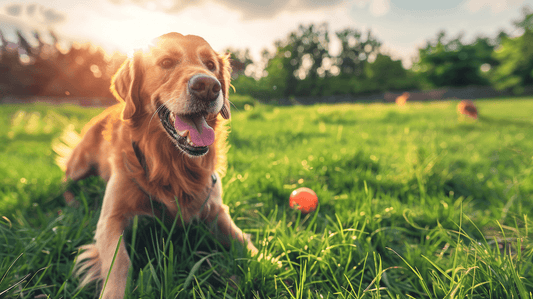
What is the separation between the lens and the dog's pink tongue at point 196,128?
4.71 ft

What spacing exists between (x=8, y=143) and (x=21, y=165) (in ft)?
9.13

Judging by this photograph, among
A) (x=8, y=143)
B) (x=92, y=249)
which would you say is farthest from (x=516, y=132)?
(x=8, y=143)

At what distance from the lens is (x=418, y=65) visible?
41688 mm

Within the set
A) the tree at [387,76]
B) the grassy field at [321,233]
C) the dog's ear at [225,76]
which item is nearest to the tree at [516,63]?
the tree at [387,76]

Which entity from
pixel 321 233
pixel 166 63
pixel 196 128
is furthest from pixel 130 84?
pixel 321 233

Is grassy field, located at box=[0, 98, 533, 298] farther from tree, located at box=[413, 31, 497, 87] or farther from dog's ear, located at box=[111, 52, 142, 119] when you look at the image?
tree, located at box=[413, 31, 497, 87]

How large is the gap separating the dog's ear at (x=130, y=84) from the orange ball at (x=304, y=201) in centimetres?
122

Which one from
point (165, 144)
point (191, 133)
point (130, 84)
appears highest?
point (130, 84)

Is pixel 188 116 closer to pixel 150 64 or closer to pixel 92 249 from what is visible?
pixel 150 64

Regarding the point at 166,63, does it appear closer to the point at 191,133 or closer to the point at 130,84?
the point at 130,84

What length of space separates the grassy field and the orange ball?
2.4 inches

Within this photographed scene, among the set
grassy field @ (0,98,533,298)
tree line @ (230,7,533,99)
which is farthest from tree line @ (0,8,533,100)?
grassy field @ (0,98,533,298)

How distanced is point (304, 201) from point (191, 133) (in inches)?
39.1

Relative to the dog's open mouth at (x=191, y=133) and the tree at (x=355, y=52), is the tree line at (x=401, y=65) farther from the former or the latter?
the dog's open mouth at (x=191, y=133)
